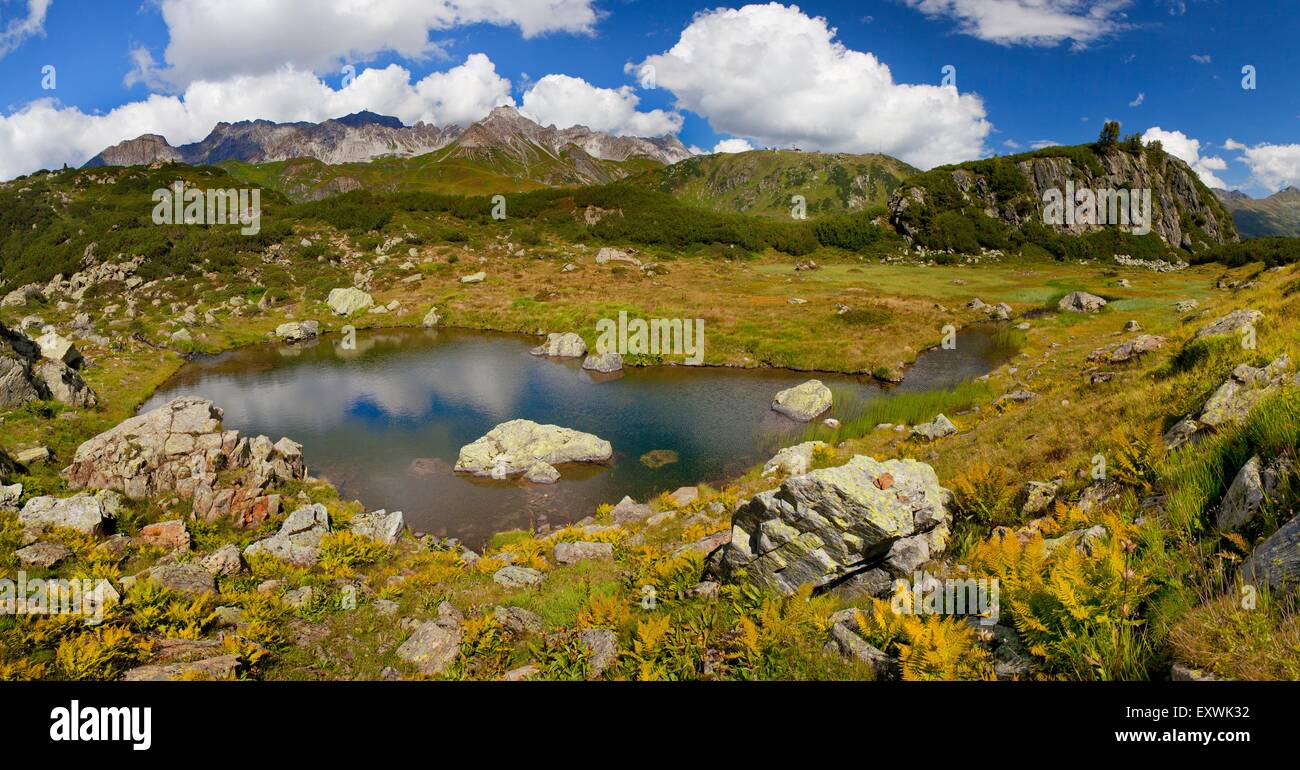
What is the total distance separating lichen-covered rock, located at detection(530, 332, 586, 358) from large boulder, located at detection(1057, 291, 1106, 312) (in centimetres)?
5691

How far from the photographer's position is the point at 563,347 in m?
53.6

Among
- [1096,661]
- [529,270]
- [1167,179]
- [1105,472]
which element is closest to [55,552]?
[1096,661]

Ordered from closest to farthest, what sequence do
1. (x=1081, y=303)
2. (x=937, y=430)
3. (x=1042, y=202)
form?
(x=937, y=430)
(x=1081, y=303)
(x=1042, y=202)

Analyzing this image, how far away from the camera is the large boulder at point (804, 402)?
Result: 3531 centimetres

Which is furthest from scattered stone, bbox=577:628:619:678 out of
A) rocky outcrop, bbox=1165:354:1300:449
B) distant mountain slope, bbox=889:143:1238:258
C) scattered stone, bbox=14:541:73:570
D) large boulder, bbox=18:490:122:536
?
distant mountain slope, bbox=889:143:1238:258

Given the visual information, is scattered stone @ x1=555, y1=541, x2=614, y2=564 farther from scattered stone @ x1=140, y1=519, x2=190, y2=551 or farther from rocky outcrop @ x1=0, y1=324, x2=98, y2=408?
rocky outcrop @ x1=0, y1=324, x2=98, y2=408

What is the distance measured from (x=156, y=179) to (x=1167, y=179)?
264 metres

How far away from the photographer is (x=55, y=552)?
1427cm

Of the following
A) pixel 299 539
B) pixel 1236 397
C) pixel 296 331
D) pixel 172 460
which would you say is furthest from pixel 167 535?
pixel 296 331

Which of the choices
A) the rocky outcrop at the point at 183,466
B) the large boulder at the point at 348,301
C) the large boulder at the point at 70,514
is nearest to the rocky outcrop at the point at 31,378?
the rocky outcrop at the point at 183,466

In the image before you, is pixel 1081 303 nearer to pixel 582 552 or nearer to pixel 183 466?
pixel 582 552

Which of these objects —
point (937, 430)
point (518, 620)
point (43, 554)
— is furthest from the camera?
point (937, 430)

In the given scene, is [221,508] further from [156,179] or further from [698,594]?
[156,179]

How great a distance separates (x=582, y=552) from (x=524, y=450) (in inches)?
454
